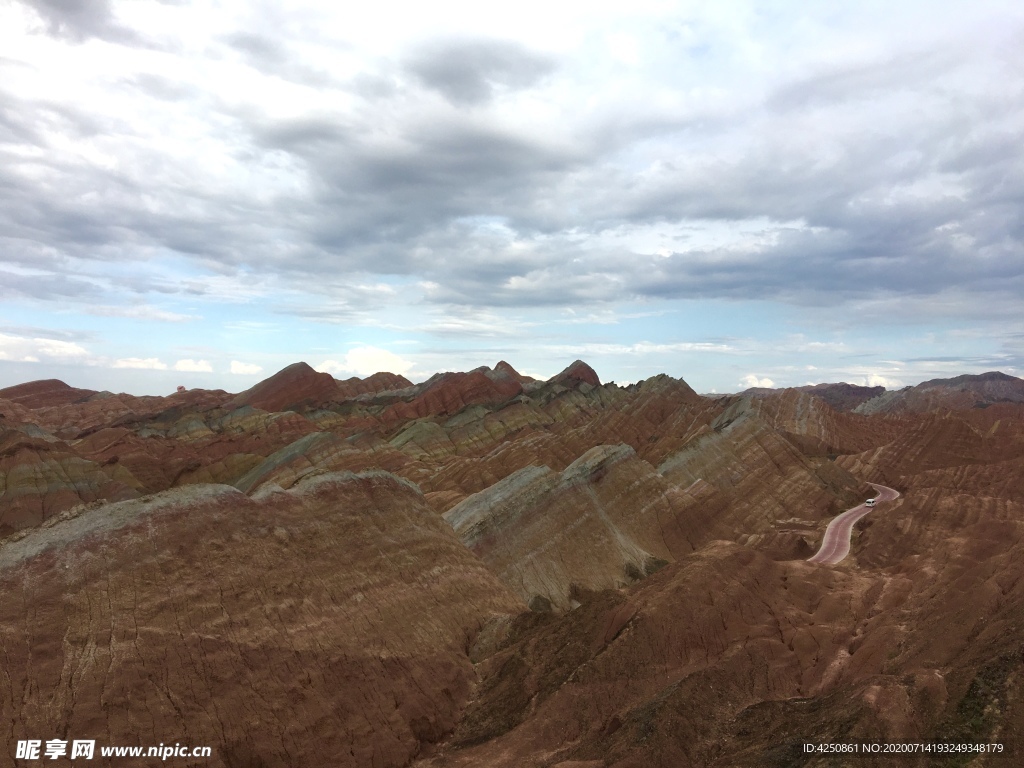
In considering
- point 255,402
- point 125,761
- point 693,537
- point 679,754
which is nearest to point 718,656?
point 679,754

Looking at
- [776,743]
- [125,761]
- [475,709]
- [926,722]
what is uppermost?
[926,722]

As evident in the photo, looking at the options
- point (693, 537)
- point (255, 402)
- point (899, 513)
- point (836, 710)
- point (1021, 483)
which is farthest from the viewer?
point (255, 402)

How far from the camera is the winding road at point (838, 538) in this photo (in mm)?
51188

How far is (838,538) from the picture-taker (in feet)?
186

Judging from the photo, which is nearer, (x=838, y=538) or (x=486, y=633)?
(x=486, y=633)

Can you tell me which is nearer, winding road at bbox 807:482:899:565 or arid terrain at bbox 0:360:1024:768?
arid terrain at bbox 0:360:1024:768

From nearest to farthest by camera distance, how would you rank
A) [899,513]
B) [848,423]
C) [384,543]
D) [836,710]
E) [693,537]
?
[836,710] < [384,543] < [899,513] < [693,537] < [848,423]

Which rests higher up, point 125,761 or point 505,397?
point 505,397

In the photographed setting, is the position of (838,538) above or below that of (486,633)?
above

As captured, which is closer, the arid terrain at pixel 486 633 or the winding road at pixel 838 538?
the arid terrain at pixel 486 633

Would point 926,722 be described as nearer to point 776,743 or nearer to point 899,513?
point 776,743

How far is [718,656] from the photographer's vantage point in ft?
92.3

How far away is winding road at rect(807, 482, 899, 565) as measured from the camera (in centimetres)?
5119

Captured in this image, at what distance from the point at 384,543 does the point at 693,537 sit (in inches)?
1384
